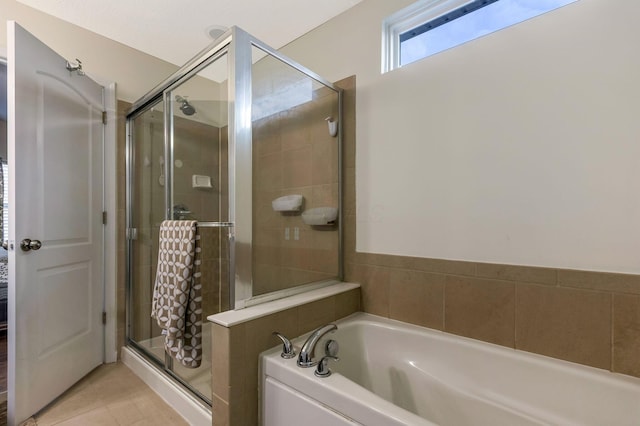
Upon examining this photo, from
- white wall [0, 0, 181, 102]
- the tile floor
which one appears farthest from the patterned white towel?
white wall [0, 0, 181, 102]

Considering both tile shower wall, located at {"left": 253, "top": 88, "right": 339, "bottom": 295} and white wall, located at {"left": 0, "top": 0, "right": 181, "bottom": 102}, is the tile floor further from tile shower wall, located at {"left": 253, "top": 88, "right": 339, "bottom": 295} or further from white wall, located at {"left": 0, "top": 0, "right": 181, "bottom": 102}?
white wall, located at {"left": 0, "top": 0, "right": 181, "bottom": 102}

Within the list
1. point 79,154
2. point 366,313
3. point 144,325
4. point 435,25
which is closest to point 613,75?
point 435,25

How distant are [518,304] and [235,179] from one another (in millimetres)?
1380

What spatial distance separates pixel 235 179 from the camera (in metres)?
1.38

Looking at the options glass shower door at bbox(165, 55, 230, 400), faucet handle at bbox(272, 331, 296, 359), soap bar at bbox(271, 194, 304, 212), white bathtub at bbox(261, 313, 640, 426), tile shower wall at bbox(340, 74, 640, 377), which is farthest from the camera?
soap bar at bbox(271, 194, 304, 212)

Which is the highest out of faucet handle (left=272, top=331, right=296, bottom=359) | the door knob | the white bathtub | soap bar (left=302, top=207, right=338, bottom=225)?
soap bar (left=302, top=207, right=338, bottom=225)

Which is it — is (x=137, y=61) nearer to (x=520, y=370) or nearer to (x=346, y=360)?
(x=346, y=360)

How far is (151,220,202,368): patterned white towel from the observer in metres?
1.52

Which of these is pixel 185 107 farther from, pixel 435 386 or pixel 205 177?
pixel 435 386

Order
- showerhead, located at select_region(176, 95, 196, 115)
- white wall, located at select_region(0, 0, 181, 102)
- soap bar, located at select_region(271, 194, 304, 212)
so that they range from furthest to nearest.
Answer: showerhead, located at select_region(176, 95, 196, 115)
white wall, located at select_region(0, 0, 181, 102)
soap bar, located at select_region(271, 194, 304, 212)

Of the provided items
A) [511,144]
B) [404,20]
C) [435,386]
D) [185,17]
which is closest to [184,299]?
[435,386]

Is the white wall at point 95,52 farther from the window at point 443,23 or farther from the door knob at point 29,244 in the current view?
the window at point 443,23

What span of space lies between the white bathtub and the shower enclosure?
41 centimetres

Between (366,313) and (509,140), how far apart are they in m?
1.20
